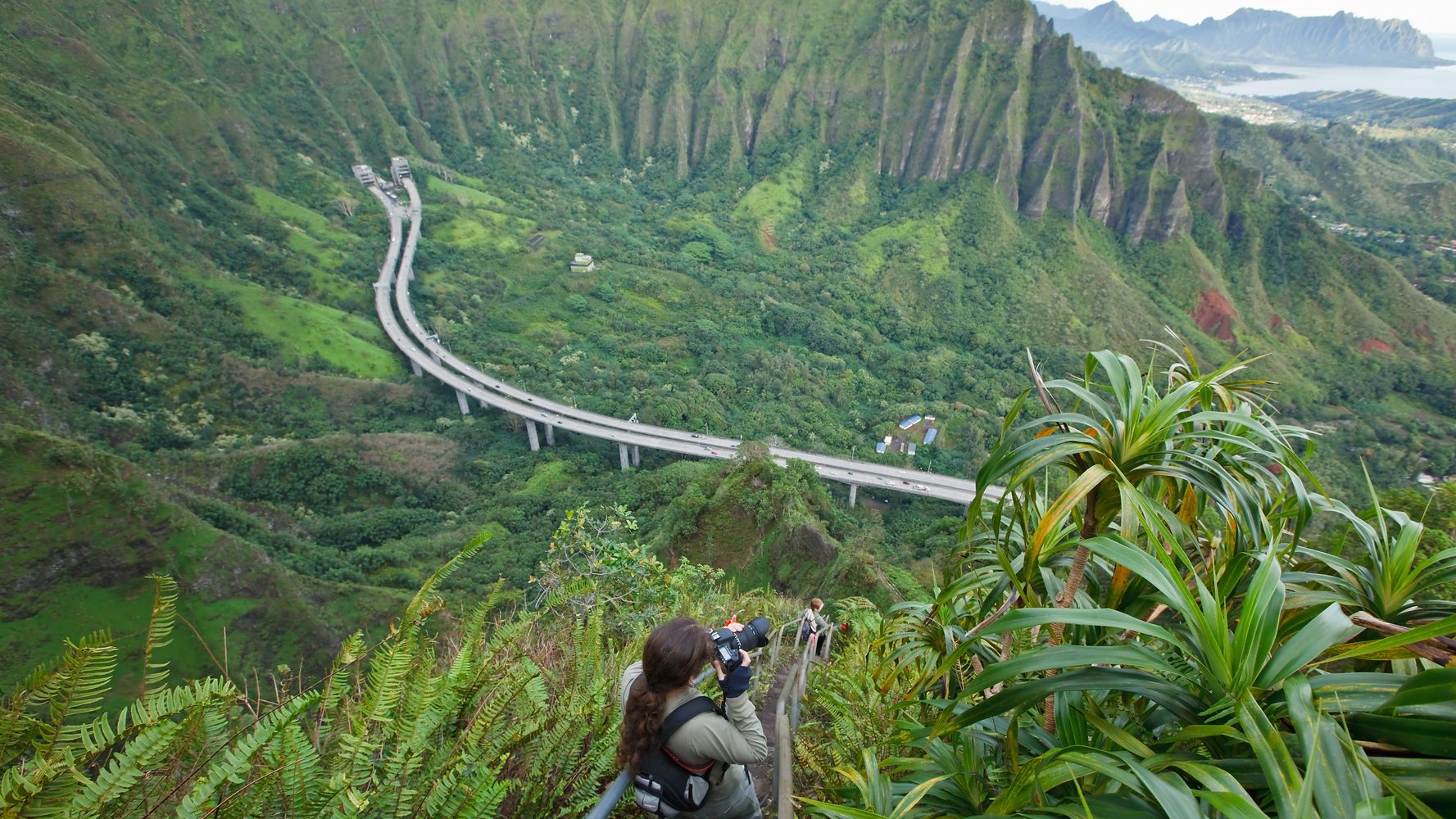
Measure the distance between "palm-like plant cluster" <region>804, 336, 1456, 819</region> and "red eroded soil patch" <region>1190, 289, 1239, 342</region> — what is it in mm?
83234

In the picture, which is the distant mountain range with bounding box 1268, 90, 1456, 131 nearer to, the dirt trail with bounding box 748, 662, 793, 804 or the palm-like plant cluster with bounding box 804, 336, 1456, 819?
the dirt trail with bounding box 748, 662, 793, 804

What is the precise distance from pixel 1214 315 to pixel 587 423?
225 ft

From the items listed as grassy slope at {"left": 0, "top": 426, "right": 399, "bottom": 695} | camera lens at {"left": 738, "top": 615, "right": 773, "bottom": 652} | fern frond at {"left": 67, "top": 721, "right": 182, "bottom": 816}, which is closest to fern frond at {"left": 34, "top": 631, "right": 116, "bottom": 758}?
fern frond at {"left": 67, "top": 721, "right": 182, "bottom": 816}

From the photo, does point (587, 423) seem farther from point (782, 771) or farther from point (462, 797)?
point (462, 797)

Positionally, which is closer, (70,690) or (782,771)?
(70,690)

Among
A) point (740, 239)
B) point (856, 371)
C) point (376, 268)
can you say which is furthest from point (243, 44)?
point (856, 371)

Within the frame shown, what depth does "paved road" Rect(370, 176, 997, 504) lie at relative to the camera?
132ft

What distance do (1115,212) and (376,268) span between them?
276 feet

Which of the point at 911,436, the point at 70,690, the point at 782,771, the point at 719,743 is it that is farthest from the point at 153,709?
the point at 911,436

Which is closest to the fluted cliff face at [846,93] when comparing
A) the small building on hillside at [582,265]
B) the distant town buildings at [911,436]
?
the small building on hillside at [582,265]

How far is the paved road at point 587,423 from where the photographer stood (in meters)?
40.2

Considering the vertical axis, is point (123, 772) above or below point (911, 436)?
above

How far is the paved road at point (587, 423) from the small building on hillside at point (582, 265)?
15.9 m

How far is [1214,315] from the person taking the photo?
233 feet
